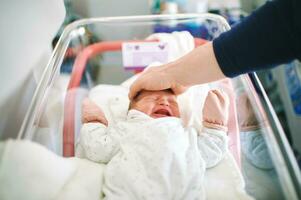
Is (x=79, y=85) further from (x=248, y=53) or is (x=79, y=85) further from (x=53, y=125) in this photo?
(x=248, y=53)

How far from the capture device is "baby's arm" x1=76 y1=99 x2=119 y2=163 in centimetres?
77

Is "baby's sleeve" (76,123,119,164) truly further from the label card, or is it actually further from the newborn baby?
the label card

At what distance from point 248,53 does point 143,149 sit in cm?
32

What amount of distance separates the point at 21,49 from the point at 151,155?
526mm

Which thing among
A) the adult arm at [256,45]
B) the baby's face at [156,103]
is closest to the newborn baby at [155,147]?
the baby's face at [156,103]

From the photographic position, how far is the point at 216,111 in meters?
0.85

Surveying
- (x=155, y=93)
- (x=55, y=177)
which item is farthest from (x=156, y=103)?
(x=55, y=177)

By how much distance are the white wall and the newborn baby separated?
0.20 meters

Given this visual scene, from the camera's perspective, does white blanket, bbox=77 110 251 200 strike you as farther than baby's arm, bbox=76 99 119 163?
No

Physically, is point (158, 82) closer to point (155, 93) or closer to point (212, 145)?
point (155, 93)

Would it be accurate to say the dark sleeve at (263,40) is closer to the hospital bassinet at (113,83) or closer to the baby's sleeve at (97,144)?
the hospital bassinet at (113,83)

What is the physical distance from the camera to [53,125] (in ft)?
2.91

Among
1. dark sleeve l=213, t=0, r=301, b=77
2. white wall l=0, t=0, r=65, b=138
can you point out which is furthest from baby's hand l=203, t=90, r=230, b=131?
white wall l=0, t=0, r=65, b=138

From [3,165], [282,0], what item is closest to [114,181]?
[3,165]
